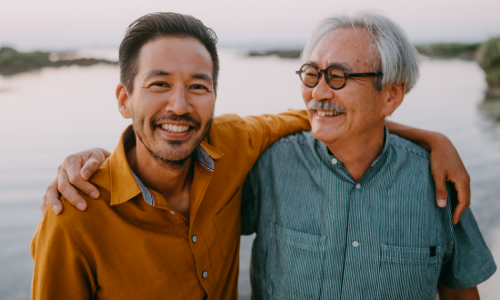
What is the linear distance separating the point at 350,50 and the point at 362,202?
907 millimetres

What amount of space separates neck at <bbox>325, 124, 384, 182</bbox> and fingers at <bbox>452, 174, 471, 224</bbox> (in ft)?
1.55

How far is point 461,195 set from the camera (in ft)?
5.81

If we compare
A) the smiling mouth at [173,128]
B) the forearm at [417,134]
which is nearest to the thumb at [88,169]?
the smiling mouth at [173,128]

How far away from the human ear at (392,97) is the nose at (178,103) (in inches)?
48.4

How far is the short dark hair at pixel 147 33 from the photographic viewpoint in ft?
5.44

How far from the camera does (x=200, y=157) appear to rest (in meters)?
1.87

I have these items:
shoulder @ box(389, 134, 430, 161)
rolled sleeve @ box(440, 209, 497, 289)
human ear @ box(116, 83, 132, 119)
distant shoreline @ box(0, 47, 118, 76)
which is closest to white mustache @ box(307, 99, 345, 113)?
shoulder @ box(389, 134, 430, 161)

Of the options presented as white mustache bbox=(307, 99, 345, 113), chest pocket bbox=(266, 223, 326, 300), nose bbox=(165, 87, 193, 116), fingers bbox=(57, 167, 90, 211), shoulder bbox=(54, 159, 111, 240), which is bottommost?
chest pocket bbox=(266, 223, 326, 300)

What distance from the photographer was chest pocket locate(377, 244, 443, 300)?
69.6 inches

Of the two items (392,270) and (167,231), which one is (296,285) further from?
(167,231)

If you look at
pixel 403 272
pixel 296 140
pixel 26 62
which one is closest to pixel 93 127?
pixel 296 140

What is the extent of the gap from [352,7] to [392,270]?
1.62 m

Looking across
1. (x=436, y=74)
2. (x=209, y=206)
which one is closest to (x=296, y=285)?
(x=209, y=206)

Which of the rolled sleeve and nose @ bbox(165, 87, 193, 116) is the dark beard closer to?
nose @ bbox(165, 87, 193, 116)
